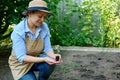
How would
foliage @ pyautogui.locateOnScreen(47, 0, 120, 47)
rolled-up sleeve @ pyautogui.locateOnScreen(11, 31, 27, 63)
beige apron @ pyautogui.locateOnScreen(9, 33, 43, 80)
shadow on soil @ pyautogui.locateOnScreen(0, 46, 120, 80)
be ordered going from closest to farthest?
1. rolled-up sleeve @ pyautogui.locateOnScreen(11, 31, 27, 63)
2. beige apron @ pyautogui.locateOnScreen(9, 33, 43, 80)
3. shadow on soil @ pyautogui.locateOnScreen(0, 46, 120, 80)
4. foliage @ pyautogui.locateOnScreen(47, 0, 120, 47)

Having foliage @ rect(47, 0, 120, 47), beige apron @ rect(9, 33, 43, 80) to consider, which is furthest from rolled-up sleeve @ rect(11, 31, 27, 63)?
foliage @ rect(47, 0, 120, 47)

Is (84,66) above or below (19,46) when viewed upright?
below

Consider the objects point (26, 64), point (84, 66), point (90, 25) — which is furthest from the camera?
point (90, 25)

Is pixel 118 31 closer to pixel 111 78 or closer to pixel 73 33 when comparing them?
pixel 73 33

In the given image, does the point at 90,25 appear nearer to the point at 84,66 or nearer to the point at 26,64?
the point at 84,66

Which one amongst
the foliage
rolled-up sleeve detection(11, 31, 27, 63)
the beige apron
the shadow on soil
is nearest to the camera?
rolled-up sleeve detection(11, 31, 27, 63)

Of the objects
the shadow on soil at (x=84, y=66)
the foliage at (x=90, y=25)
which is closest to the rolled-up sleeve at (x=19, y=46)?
the shadow on soil at (x=84, y=66)

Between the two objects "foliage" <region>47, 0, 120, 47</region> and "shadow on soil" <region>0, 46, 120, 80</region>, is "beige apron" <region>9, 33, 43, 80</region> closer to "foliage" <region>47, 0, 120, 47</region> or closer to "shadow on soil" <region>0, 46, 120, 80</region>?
"shadow on soil" <region>0, 46, 120, 80</region>

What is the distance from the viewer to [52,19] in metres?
6.84

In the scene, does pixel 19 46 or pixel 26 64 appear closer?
pixel 19 46

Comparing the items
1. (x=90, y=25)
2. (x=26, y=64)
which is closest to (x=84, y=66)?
(x=90, y=25)

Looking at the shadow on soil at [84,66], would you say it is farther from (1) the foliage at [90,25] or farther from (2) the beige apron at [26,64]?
(2) the beige apron at [26,64]

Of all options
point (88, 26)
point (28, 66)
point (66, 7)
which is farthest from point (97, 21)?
point (28, 66)

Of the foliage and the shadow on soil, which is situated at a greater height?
the foliage
